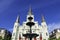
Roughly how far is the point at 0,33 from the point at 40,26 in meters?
13.9

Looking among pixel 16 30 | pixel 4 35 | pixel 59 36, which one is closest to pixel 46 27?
pixel 59 36

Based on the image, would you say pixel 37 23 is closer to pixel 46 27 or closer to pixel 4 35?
pixel 46 27

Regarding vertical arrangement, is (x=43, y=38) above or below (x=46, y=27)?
below

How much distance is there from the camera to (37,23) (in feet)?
181

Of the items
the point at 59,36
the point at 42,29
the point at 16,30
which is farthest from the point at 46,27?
the point at 16,30

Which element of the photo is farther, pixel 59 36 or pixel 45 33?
pixel 59 36

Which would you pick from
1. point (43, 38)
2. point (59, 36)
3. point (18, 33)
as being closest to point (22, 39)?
point (18, 33)

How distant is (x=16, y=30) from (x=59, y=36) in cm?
1520

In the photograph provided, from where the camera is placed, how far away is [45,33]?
172 ft

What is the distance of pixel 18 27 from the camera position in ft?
178

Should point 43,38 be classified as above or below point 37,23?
below

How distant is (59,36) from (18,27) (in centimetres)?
1465

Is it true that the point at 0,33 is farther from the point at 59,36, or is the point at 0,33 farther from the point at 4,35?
the point at 59,36

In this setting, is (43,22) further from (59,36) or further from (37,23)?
(59,36)
